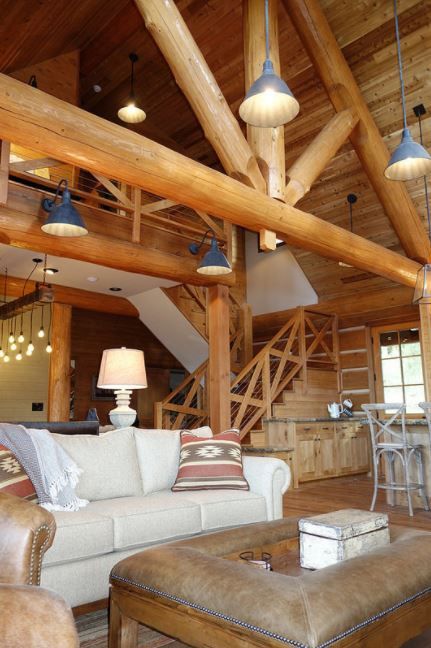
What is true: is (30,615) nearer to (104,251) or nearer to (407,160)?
(407,160)

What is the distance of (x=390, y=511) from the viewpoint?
5.29 metres

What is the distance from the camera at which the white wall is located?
9664 millimetres

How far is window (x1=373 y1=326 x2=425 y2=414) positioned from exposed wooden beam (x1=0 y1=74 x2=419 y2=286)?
8.82 ft

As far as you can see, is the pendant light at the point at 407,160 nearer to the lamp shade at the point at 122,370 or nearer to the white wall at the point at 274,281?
the lamp shade at the point at 122,370

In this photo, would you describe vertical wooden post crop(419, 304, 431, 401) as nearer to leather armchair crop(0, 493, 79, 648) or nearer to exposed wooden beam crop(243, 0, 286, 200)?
exposed wooden beam crop(243, 0, 286, 200)

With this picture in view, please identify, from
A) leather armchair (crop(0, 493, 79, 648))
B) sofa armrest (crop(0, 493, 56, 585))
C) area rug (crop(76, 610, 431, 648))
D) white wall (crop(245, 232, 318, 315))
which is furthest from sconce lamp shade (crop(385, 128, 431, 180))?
white wall (crop(245, 232, 318, 315))

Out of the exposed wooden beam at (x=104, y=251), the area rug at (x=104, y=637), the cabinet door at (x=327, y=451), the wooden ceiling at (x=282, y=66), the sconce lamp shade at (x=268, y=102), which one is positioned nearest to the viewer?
the area rug at (x=104, y=637)

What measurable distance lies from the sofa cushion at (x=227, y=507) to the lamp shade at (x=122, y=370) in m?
1.12

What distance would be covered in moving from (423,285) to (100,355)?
643cm

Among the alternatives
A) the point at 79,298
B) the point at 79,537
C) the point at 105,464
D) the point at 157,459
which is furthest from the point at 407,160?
the point at 79,298

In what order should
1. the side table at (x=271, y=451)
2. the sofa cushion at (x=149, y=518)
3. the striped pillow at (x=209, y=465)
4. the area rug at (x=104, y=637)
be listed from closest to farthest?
1. the area rug at (x=104, y=637)
2. the sofa cushion at (x=149, y=518)
3. the striped pillow at (x=209, y=465)
4. the side table at (x=271, y=451)

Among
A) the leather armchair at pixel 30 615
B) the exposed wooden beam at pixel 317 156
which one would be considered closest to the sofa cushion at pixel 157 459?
the leather armchair at pixel 30 615

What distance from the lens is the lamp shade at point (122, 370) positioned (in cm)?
414

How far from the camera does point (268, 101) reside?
348 centimetres
